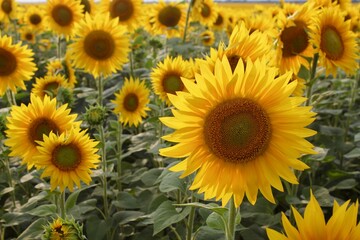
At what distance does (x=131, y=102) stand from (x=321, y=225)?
311 cm

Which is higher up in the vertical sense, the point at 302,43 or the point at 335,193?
the point at 302,43

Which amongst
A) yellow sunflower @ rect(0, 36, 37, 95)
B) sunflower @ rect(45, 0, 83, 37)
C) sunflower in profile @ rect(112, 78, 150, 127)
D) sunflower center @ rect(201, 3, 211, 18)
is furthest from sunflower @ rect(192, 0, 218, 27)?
yellow sunflower @ rect(0, 36, 37, 95)

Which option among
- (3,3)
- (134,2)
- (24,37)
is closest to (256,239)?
(134,2)

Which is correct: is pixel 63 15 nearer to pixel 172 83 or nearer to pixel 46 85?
pixel 46 85

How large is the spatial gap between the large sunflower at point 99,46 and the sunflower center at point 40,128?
1683 mm

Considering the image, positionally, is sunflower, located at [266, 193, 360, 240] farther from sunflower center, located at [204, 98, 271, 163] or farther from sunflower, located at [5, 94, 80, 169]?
sunflower, located at [5, 94, 80, 169]

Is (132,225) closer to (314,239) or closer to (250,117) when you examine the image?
(250,117)

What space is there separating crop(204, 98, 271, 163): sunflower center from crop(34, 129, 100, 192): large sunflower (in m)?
1.13

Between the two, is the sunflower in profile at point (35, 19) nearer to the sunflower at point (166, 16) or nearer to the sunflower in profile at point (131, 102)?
the sunflower at point (166, 16)

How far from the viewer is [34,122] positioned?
2902mm

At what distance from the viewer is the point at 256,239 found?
296 cm

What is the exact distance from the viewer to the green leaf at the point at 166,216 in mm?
2475

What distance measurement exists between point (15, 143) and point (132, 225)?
1196 mm

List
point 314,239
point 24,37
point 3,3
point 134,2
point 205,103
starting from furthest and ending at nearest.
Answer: point 24,37
point 3,3
point 134,2
point 205,103
point 314,239
